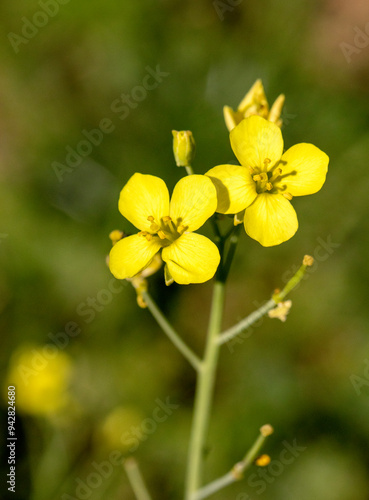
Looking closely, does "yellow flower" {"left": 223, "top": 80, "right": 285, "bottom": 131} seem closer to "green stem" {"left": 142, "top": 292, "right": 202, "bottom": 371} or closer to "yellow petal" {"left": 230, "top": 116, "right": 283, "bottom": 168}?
"yellow petal" {"left": 230, "top": 116, "right": 283, "bottom": 168}

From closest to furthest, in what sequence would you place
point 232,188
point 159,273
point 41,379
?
point 232,188 → point 41,379 → point 159,273

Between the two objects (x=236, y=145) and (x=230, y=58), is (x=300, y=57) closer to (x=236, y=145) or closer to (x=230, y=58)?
(x=230, y=58)

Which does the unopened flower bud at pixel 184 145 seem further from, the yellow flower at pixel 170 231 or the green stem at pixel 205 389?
the green stem at pixel 205 389

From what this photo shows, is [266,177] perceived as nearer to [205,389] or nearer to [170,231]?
[170,231]

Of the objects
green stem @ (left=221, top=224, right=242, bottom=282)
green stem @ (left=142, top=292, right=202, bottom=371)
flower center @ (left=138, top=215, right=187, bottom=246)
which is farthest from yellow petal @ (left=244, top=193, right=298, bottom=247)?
green stem @ (left=142, top=292, right=202, bottom=371)

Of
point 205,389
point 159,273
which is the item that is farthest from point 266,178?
point 159,273

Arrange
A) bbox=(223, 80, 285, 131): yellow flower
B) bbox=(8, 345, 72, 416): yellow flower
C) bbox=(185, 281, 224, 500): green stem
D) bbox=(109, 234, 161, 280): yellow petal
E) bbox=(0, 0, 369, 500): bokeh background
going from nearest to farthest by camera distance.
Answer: bbox=(109, 234, 161, 280): yellow petal
bbox=(185, 281, 224, 500): green stem
bbox=(223, 80, 285, 131): yellow flower
bbox=(8, 345, 72, 416): yellow flower
bbox=(0, 0, 369, 500): bokeh background
